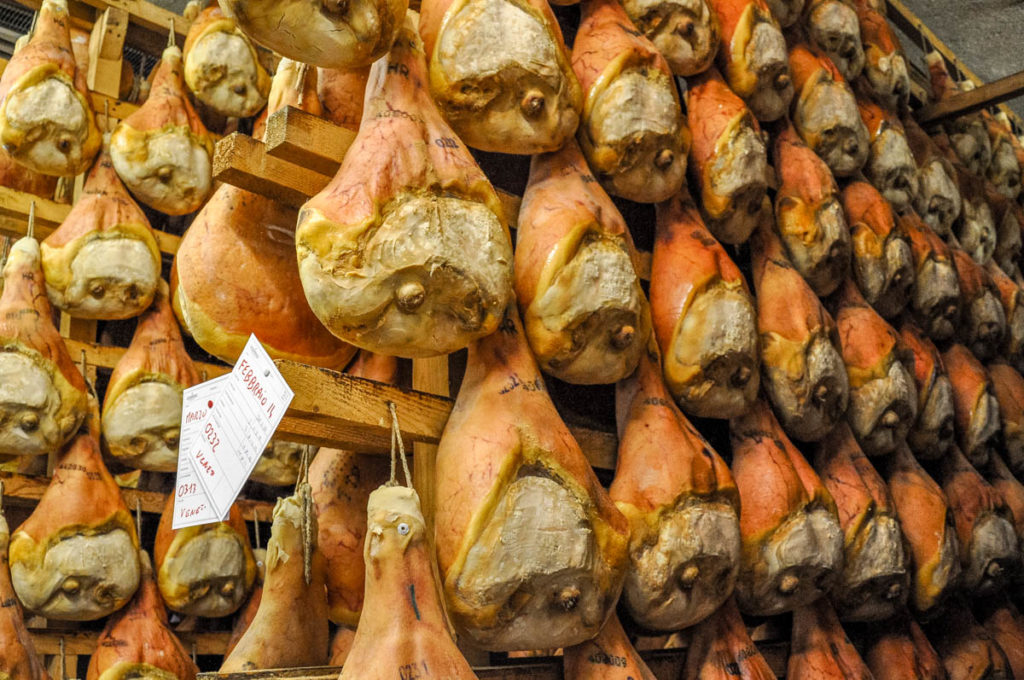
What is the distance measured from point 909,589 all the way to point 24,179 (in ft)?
9.78

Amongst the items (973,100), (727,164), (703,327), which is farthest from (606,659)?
(973,100)

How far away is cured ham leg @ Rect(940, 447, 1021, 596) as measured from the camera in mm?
2637

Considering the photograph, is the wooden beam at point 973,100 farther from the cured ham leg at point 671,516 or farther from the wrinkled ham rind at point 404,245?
the wrinkled ham rind at point 404,245

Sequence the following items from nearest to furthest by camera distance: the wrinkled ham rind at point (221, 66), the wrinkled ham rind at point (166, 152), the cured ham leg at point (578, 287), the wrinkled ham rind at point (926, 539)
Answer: the cured ham leg at point (578, 287) < the wrinkled ham rind at point (926, 539) < the wrinkled ham rind at point (166, 152) < the wrinkled ham rind at point (221, 66)

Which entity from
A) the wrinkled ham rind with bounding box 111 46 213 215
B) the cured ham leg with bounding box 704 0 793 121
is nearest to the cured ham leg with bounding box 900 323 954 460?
the cured ham leg with bounding box 704 0 793 121

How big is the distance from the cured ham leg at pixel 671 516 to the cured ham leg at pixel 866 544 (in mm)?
519

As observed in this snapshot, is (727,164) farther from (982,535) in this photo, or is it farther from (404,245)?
(982,535)

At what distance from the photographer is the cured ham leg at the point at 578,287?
5.32ft

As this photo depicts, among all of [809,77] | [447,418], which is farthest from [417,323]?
[809,77]

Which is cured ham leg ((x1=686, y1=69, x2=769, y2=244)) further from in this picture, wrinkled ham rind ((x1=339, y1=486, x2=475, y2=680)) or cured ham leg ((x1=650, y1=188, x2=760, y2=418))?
wrinkled ham rind ((x1=339, y1=486, x2=475, y2=680))

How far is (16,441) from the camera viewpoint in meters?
2.42

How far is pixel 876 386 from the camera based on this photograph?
241 centimetres

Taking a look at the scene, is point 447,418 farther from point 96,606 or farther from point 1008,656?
point 1008,656

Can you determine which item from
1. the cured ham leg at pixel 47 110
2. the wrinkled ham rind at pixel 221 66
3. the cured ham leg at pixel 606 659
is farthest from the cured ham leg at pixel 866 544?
the cured ham leg at pixel 47 110
